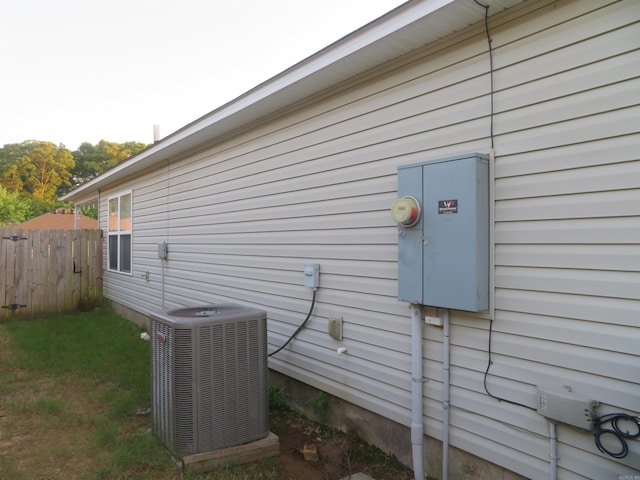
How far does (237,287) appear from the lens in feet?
17.1

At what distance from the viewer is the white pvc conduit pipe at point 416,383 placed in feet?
9.11

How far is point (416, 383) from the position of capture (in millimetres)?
2846

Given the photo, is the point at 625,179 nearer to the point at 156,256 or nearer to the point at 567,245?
the point at 567,245

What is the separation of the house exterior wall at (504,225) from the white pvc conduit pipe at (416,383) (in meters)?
0.08

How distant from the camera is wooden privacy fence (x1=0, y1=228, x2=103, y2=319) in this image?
29.5ft

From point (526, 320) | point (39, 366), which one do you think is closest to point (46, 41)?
point (39, 366)

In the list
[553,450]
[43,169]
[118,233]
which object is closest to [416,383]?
[553,450]

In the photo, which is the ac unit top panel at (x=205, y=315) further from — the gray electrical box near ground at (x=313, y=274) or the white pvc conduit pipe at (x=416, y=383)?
the white pvc conduit pipe at (x=416, y=383)

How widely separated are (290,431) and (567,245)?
266cm

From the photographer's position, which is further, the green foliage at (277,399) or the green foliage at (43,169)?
the green foliage at (43,169)

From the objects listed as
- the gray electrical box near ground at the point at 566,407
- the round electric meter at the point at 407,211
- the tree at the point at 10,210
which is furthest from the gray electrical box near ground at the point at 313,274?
the tree at the point at 10,210

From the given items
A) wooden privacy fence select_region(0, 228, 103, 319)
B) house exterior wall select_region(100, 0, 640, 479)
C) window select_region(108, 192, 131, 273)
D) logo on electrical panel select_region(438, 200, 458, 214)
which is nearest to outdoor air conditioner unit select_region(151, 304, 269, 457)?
house exterior wall select_region(100, 0, 640, 479)

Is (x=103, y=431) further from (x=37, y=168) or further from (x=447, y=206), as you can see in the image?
(x=37, y=168)

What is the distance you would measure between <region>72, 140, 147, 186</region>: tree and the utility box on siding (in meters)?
49.1
